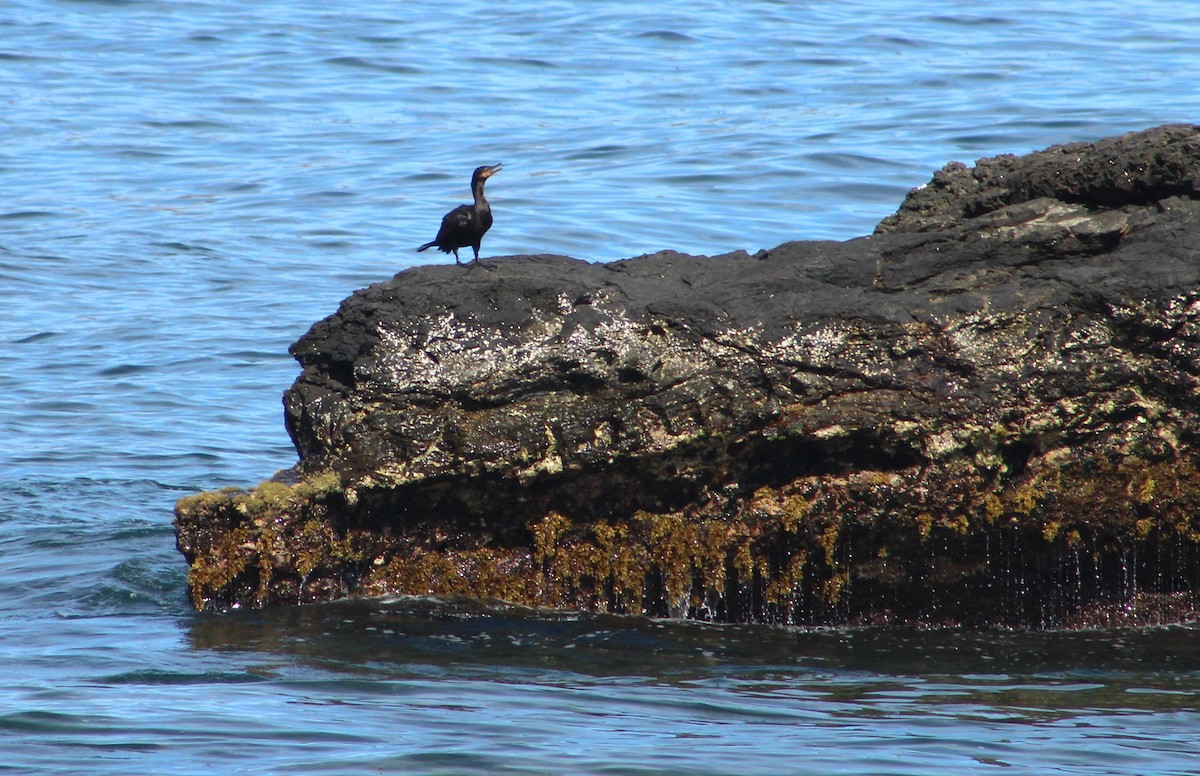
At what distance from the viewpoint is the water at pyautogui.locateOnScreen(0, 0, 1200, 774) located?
5.19 m

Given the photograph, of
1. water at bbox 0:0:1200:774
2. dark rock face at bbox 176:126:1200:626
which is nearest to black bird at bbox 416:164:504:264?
dark rock face at bbox 176:126:1200:626

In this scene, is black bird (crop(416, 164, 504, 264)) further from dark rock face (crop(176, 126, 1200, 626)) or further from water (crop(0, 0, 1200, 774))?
water (crop(0, 0, 1200, 774))

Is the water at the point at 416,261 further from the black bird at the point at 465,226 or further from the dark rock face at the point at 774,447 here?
the black bird at the point at 465,226

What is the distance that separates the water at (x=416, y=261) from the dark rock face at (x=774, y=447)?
0.80 ft

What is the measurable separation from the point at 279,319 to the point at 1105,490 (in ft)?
27.3

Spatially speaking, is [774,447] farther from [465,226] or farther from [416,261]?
[416,261]

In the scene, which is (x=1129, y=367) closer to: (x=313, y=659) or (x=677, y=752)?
(x=677, y=752)

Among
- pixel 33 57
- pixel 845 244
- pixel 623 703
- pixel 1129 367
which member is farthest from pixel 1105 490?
pixel 33 57

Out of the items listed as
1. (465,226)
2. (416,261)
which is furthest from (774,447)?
(416,261)

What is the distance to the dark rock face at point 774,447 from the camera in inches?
251

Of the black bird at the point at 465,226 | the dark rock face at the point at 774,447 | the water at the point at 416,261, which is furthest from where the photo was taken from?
the black bird at the point at 465,226

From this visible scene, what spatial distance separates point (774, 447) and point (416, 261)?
8.55m

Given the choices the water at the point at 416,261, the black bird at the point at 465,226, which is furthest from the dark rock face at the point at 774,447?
the black bird at the point at 465,226

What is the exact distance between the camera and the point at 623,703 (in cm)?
550
